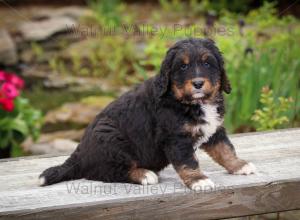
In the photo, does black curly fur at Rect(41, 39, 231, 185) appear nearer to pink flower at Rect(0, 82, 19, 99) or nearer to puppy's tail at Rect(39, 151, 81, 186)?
puppy's tail at Rect(39, 151, 81, 186)

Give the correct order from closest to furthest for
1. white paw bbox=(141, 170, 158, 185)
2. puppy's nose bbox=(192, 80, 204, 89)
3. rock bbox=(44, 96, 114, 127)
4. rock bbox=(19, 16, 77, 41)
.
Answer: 1. puppy's nose bbox=(192, 80, 204, 89)
2. white paw bbox=(141, 170, 158, 185)
3. rock bbox=(44, 96, 114, 127)
4. rock bbox=(19, 16, 77, 41)

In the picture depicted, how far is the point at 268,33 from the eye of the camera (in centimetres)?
1066

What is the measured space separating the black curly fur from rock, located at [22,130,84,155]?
9.17ft

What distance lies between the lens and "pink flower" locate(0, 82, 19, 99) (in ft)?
23.1

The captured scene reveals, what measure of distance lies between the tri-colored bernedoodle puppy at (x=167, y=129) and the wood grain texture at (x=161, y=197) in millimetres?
100

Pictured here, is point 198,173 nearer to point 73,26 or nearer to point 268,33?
point 268,33

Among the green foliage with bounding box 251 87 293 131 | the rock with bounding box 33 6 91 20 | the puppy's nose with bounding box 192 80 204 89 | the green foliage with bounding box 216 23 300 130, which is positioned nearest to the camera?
the puppy's nose with bounding box 192 80 204 89

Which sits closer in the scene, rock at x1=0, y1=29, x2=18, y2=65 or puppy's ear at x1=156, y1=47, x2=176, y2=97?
puppy's ear at x1=156, y1=47, x2=176, y2=97

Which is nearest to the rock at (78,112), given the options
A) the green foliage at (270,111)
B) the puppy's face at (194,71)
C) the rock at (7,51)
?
the rock at (7,51)

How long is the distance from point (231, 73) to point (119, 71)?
12.8ft

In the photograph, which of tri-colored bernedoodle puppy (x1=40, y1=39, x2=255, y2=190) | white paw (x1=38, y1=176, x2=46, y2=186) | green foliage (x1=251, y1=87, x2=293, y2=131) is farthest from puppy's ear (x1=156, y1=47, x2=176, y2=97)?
green foliage (x1=251, y1=87, x2=293, y2=131)

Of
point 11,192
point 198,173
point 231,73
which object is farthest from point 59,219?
point 231,73

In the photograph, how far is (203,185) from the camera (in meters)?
4.37

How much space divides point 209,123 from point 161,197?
613mm
